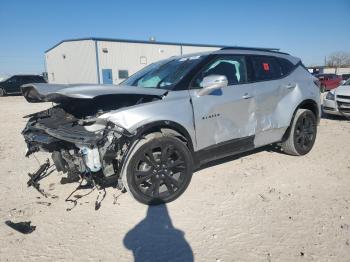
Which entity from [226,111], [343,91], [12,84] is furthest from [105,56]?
[226,111]

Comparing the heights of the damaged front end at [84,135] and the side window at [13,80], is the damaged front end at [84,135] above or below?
below

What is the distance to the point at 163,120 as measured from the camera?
383cm

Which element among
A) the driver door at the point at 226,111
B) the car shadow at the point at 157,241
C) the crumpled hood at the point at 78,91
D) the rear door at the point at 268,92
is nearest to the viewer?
the car shadow at the point at 157,241

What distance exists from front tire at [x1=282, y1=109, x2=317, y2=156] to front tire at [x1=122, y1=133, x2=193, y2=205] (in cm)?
233

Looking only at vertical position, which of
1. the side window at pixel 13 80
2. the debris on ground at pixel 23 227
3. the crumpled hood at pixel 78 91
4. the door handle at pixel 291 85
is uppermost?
the side window at pixel 13 80

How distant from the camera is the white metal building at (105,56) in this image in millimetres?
27859

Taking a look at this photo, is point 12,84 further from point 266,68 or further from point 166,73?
point 266,68

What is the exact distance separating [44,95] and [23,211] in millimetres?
1385

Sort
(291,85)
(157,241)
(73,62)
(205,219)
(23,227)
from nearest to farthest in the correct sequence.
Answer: (157,241) → (23,227) → (205,219) → (291,85) → (73,62)

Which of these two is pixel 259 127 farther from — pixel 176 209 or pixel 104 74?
pixel 104 74

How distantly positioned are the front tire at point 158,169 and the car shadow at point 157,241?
301 mm

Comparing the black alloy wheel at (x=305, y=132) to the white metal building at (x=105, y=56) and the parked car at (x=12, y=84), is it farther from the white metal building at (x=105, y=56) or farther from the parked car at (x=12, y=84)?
the parked car at (x=12, y=84)

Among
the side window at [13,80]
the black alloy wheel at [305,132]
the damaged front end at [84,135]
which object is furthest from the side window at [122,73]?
the damaged front end at [84,135]

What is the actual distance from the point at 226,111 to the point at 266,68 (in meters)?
1.30
